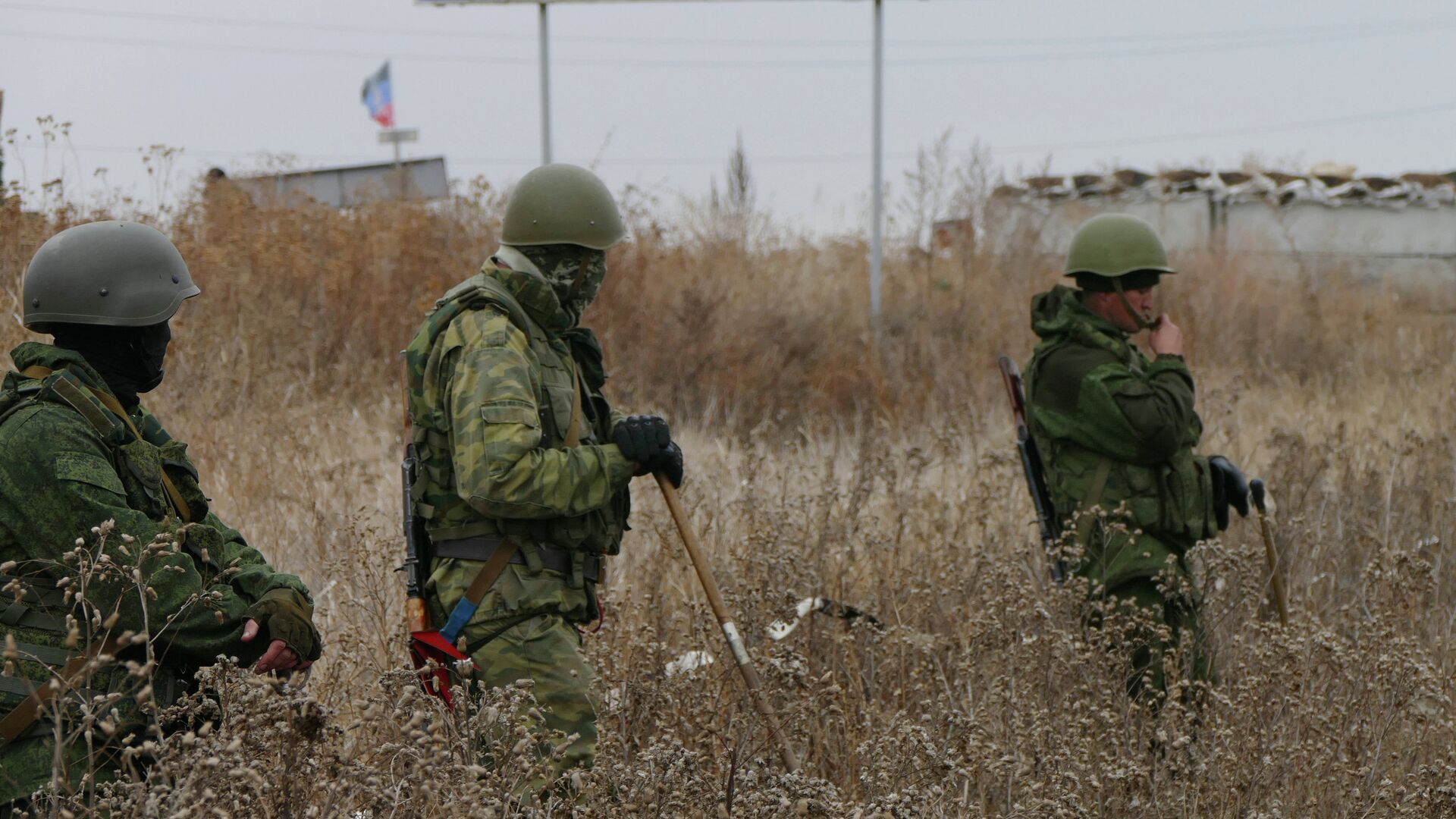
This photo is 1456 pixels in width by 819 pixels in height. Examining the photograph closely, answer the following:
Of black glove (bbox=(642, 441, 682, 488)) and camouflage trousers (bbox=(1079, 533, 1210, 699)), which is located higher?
black glove (bbox=(642, 441, 682, 488))

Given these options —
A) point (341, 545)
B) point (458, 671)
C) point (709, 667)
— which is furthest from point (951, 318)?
point (458, 671)

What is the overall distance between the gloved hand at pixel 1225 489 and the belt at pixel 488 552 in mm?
2534

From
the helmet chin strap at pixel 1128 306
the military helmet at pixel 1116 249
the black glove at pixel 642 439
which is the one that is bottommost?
the black glove at pixel 642 439

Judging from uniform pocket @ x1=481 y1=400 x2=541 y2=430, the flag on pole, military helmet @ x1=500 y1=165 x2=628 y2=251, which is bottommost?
uniform pocket @ x1=481 y1=400 x2=541 y2=430

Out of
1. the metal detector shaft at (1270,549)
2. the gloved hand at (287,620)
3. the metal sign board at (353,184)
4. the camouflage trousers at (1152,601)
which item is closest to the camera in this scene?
the gloved hand at (287,620)

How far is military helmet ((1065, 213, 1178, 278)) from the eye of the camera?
4742mm

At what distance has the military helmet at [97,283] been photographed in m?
2.77

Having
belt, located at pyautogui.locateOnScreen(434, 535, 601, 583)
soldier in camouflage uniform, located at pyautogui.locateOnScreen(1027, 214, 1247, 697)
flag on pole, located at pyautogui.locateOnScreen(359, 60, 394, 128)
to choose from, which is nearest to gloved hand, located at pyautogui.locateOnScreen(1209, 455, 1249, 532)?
soldier in camouflage uniform, located at pyautogui.locateOnScreen(1027, 214, 1247, 697)

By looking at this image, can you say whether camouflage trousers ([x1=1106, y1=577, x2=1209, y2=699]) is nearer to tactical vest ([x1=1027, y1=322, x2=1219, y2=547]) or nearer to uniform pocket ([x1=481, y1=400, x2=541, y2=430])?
tactical vest ([x1=1027, y1=322, x2=1219, y2=547])

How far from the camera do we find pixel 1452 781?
3.18m

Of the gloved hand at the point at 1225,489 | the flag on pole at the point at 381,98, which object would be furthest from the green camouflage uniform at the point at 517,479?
the flag on pole at the point at 381,98

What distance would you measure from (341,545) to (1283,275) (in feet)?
50.6

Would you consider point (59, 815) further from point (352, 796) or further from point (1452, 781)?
point (1452, 781)

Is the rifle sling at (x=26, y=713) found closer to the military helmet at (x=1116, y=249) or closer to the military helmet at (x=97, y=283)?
the military helmet at (x=97, y=283)
